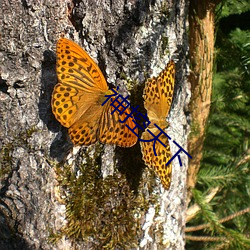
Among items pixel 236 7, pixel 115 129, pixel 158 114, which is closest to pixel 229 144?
pixel 236 7

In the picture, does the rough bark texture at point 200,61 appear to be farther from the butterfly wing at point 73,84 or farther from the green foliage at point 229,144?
the butterfly wing at point 73,84

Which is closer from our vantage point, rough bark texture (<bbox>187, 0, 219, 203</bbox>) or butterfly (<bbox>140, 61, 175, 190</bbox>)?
butterfly (<bbox>140, 61, 175, 190</bbox>)

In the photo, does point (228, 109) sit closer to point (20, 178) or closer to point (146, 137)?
point (146, 137)

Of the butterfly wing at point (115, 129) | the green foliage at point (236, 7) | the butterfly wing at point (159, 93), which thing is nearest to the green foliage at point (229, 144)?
the green foliage at point (236, 7)

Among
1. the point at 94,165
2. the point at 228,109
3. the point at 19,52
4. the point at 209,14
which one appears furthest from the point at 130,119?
the point at 228,109

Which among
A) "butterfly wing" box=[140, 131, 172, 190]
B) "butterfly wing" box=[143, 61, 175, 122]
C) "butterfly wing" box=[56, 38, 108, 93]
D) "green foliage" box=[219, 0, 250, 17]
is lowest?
"butterfly wing" box=[140, 131, 172, 190]

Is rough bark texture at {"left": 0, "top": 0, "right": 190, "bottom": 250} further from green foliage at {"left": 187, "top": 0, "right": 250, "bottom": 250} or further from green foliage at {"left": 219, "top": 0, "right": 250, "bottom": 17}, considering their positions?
green foliage at {"left": 219, "top": 0, "right": 250, "bottom": 17}

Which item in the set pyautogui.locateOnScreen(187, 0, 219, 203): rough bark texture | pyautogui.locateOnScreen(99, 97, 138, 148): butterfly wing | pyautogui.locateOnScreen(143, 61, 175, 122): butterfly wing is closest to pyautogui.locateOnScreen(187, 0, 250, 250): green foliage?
pyautogui.locateOnScreen(187, 0, 219, 203): rough bark texture
